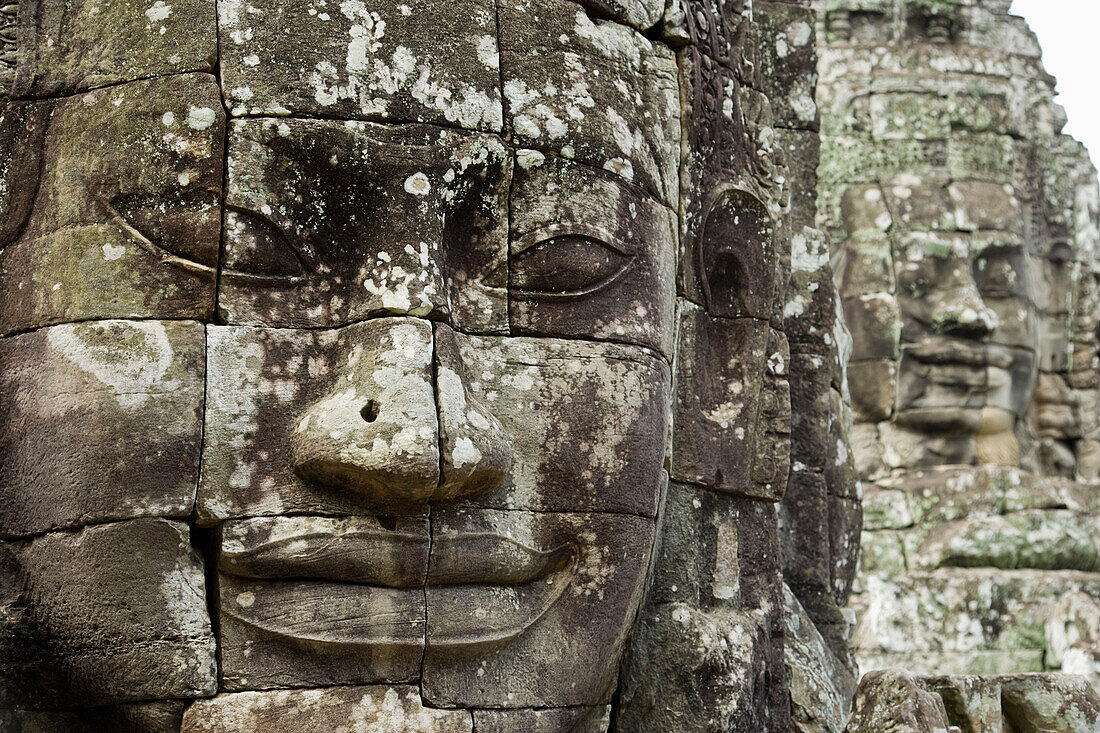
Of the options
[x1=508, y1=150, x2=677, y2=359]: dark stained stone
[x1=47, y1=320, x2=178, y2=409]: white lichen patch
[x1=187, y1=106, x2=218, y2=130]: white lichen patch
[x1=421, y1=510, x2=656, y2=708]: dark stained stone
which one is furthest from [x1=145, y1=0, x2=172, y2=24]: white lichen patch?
[x1=421, y1=510, x2=656, y2=708]: dark stained stone

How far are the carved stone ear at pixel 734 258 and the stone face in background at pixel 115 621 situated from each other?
1.74m

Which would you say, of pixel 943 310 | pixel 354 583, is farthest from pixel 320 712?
pixel 943 310

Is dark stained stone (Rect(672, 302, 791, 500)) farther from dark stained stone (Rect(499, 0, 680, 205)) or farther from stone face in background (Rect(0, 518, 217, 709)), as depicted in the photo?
stone face in background (Rect(0, 518, 217, 709))

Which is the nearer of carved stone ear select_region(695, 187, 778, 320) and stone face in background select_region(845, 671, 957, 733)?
stone face in background select_region(845, 671, 957, 733)

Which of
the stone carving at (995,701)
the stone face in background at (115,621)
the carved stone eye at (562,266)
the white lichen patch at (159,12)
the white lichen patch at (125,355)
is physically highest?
the white lichen patch at (159,12)

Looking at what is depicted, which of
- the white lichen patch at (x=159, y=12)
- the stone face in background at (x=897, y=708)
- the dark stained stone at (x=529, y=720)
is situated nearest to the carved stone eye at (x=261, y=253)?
the white lichen patch at (x=159, y=12)

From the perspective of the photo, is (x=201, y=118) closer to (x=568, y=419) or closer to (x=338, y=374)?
(x=338, y=374)

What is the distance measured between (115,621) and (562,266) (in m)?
1.40

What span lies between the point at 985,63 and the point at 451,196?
13.3m

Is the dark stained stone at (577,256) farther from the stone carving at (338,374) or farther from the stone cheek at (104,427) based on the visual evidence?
the stone cheek at (104,427)

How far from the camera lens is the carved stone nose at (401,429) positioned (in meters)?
3.45

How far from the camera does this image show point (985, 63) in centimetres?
1584

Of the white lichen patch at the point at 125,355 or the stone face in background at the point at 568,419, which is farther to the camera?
the stone face in background at the point at 568,419

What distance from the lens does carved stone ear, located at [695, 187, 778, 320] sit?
444cm
